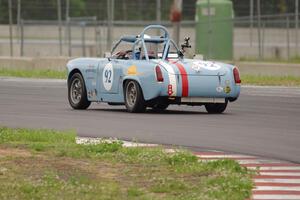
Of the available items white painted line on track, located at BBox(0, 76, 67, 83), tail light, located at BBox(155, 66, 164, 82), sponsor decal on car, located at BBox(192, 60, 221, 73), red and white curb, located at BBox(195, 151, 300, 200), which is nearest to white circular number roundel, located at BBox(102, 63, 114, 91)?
tail light, located at BBox(155, 66, 164, 82)

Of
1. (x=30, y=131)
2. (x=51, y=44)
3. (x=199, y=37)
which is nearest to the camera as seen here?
(x=30, y=131)

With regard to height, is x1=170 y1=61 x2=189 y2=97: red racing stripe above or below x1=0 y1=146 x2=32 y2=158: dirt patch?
above

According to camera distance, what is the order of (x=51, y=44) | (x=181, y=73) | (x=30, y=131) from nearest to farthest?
(x=30, y=131) → (x=181, y=73) → (x=51, y=44)

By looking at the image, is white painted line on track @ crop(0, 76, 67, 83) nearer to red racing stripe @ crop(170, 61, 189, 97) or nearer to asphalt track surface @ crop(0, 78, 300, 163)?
asphalt track surface @ crop(0, 78, 300, 163)

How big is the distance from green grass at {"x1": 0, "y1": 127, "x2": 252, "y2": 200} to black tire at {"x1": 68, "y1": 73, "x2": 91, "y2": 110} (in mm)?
6712

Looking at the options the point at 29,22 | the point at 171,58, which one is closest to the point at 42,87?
the point at 171,58

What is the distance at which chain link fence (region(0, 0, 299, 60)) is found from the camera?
39.5 m

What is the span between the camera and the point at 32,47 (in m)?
48.1

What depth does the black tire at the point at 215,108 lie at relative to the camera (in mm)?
20703

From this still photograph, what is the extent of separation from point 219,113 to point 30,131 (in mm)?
5505

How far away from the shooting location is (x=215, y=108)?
68.6ft

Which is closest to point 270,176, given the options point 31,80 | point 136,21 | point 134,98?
point 134,98

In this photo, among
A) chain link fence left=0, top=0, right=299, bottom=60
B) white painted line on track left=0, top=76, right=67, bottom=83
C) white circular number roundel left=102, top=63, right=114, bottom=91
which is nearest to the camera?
white circular number roundel left=102, top=63, right=114, bottom=91

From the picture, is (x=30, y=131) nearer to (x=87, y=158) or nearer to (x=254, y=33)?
(x=87, y=158)
